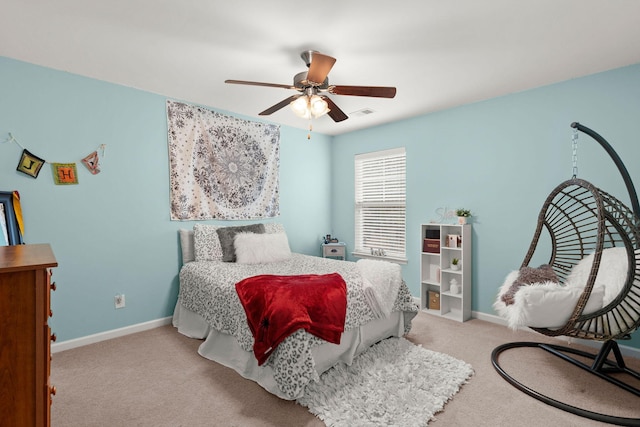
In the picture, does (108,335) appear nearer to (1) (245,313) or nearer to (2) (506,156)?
(1) (245,313)

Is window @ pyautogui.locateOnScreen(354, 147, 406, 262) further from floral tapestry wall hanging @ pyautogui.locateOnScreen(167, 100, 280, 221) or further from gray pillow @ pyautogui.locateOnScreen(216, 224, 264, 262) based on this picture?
gray pillow @ pyautogui.locateOnScreen(216, 224, 264, 262)

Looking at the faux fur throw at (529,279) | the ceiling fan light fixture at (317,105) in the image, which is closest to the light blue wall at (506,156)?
the faux fur throw at (529,279)

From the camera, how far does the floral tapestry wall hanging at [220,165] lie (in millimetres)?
3645

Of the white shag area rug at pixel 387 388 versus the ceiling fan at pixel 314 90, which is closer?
the white shag area rug at pixel 387 388

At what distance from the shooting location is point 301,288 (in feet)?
7.72

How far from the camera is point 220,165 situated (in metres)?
3.97

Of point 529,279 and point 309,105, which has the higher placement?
point 309,105

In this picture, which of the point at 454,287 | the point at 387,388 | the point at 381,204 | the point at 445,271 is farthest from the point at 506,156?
the point at 387,388

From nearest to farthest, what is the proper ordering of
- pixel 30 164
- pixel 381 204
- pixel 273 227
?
1. pixel 30 164
2. pixel 273 227
3. pixel 381 204

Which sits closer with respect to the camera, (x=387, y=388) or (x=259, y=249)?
(x=387, y=388)

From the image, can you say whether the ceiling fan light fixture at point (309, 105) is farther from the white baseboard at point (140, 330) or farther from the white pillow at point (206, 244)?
the white baseboard at point (140, 330)

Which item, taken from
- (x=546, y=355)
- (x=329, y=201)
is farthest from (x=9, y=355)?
(x=329, y=201)

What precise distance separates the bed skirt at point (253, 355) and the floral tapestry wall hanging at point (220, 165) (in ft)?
4.16

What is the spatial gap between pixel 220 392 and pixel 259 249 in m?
1.66
